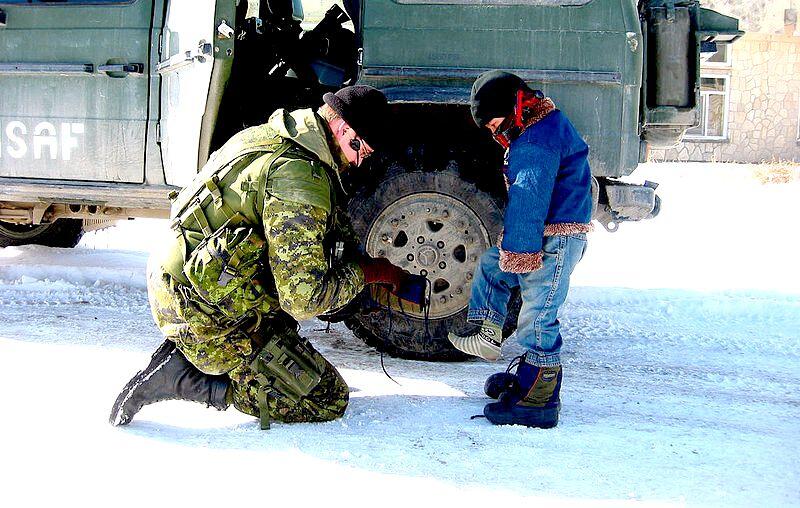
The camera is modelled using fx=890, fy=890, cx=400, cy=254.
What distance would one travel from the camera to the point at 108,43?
441 centimetres

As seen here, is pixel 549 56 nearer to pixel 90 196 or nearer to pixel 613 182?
pixel 613 182

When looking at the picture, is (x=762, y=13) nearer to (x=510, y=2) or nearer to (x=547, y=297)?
(x=510, y=2)

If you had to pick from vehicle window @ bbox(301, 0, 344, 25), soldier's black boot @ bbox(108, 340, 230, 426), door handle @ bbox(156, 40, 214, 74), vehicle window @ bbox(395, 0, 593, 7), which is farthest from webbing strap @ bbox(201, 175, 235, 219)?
vehicle window @ bbox(301, 0, 344, 25)

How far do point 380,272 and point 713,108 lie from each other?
42.5 ft

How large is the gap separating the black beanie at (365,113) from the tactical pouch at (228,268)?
0.53 meters

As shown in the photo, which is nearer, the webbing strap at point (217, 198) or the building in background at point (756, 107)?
the webbing strap at point (217, 198)

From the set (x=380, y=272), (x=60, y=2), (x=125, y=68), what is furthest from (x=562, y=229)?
(x=60, y=2)

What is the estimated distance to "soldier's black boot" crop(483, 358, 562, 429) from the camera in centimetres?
338

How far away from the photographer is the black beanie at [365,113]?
3205 millimetres

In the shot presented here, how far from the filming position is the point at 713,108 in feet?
49.2

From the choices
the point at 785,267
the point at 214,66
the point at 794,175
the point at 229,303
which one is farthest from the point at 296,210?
the point at 794,175

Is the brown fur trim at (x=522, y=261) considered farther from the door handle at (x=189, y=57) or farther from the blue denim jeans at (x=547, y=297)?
the door handle at (x=189, y=57)

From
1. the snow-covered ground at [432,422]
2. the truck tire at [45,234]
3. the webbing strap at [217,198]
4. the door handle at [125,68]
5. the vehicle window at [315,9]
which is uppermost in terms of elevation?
the vehicle window at [315,9]

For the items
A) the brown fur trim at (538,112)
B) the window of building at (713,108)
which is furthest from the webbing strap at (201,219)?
the window of building at (713,108)
